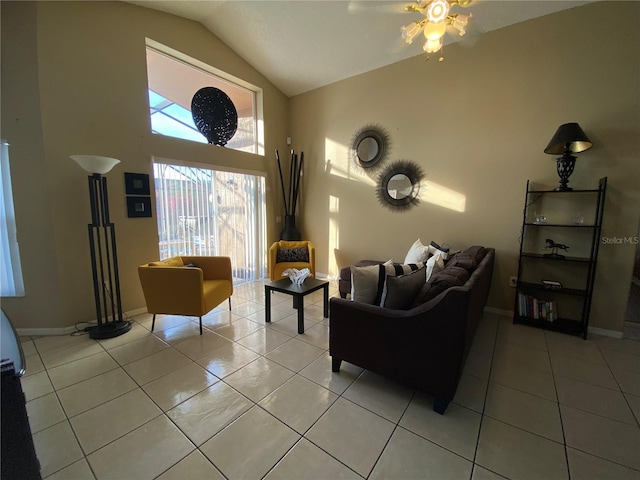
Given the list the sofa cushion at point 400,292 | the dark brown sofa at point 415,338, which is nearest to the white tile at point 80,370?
the dark brown sofa at point 415,338

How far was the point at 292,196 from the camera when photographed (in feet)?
15.7

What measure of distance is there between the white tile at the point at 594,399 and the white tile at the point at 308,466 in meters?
1.60

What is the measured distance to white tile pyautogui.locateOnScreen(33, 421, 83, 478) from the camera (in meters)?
1.31

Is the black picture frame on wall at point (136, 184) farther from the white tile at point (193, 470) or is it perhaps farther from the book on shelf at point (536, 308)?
the book on shelf at point (536, 308)

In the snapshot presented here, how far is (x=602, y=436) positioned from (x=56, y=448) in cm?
304

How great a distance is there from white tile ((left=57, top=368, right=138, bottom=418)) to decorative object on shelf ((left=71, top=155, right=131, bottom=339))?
743 millimetres

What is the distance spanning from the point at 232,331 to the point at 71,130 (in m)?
2.54

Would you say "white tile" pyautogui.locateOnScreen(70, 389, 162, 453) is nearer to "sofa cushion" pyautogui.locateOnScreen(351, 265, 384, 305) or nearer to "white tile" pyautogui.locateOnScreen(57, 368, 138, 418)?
"white tile" pyautogui.locateOnScreen(57, 368, 138, 418)

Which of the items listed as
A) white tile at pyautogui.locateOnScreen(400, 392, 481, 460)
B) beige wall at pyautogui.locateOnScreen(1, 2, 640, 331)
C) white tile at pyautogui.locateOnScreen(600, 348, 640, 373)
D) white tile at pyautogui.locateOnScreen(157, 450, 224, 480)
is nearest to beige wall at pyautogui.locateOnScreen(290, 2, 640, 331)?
beige wall at pyautogui.locateOnScreen(1, 2, 640, 331)

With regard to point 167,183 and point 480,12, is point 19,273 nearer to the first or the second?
point 167,183

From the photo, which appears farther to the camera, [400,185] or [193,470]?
[400,185]

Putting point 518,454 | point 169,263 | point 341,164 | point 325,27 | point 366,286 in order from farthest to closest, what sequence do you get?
point 341,164
point 325,27
point 169,263
point 366,286
point 518,454

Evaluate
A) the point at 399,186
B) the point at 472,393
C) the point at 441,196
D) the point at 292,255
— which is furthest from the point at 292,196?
the point at 472,393

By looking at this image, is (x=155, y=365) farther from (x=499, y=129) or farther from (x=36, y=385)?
(x=499, y=129)
